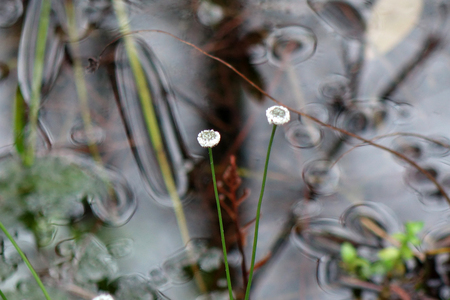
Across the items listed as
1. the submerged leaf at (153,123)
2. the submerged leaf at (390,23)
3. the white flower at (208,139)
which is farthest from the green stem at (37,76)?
the submerged leaf at (390,23)

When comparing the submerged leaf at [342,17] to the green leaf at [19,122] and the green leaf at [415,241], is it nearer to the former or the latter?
the green leaf at [415,241]

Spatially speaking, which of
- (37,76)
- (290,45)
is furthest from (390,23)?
(37,76)

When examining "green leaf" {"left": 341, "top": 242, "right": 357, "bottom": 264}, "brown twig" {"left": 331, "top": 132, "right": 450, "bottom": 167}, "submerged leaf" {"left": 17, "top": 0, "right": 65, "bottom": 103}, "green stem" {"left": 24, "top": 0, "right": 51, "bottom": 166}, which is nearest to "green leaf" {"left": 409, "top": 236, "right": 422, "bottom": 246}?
"green leaf" {"left": 341, "top": 242, "right": 357, "bottom": 264}

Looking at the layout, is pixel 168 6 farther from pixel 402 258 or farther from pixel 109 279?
pixel 402 258

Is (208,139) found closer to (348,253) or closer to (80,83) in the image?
(348,253)

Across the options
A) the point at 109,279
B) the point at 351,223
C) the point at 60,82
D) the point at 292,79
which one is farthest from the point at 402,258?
the point at 60,82

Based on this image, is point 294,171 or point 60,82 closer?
point 294,171

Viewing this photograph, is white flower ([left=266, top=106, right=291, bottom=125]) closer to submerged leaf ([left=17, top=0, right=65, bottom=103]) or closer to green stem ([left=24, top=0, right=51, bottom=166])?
green stem ([left=24, top=0, right=51, bottom=166])
